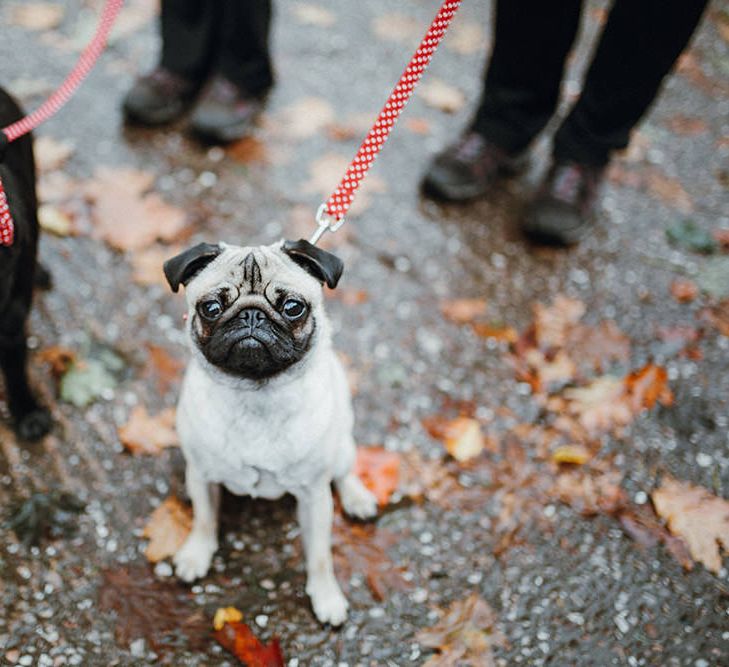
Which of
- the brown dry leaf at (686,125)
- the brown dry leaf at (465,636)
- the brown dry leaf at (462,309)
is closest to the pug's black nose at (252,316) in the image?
the brown dry leaf at (465,636)

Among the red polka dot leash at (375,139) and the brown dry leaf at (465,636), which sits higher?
the red polka dot leash at (375,139)

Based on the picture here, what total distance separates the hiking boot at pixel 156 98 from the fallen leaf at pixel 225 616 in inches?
110

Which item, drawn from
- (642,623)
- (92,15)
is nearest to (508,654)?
(642,623)

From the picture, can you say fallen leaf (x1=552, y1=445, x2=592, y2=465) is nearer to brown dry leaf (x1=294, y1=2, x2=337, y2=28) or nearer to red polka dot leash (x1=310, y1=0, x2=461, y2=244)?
red polka dot leash (x1=310, y1=0, x2=461, y2=244)

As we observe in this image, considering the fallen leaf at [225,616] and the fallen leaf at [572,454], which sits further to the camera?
the fallen leaf at [572,454]

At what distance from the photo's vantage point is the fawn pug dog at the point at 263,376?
73.1 inches

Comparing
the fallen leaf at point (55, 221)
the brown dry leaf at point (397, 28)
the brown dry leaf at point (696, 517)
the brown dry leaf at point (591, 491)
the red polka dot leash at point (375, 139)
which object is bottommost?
the fallen leaf at point (55, 221)

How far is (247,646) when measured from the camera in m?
2.29

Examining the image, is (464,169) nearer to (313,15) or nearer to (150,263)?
(150,263)

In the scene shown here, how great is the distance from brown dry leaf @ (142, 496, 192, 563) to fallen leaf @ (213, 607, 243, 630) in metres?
0.29

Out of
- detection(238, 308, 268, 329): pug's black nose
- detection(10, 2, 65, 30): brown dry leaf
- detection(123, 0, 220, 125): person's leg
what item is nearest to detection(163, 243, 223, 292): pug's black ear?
detection(238, 308, 268, 329): pug's black nose

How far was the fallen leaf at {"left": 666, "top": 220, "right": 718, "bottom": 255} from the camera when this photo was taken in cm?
381

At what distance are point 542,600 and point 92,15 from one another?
4519 mm

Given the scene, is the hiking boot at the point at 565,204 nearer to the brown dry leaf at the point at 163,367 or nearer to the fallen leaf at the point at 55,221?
the brown dry leaf at the point at 163,367
